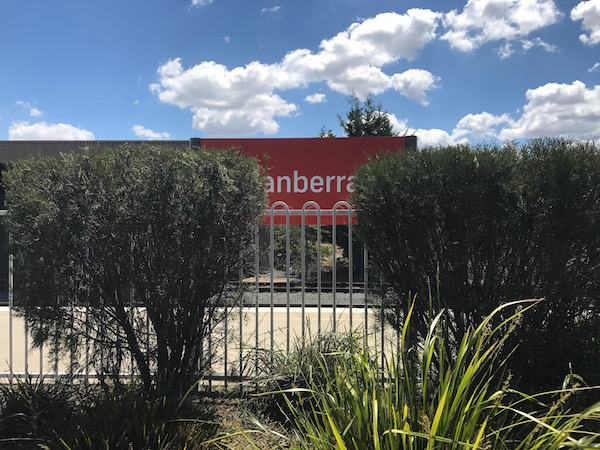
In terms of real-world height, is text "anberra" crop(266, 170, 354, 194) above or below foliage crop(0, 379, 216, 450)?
above

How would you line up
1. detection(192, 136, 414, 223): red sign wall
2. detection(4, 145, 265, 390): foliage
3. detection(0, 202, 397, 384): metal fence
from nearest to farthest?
detection(4, 145, 265, 390): foliage
detection(0, 202, 397, 384): metal fence
detection(192, 136, 414, 223): red sign wall

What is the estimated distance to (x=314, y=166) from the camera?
11.3 m

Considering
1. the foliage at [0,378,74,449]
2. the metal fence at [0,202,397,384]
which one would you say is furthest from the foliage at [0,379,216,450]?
the metal fence at [0,202,397,384]

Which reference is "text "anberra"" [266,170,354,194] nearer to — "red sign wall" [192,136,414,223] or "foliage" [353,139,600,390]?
"red sign wall" [192,136,414,223]

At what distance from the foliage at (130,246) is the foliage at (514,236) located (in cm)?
134

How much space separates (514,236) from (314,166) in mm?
7962

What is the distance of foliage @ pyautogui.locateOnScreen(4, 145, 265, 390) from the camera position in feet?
11.7

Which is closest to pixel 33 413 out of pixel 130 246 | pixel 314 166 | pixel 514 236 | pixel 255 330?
pixel 130 246

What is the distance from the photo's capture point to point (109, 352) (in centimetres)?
393

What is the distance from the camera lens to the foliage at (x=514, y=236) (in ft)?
11.3

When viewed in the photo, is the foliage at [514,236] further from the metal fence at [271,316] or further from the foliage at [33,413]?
the foliage at [33,413]

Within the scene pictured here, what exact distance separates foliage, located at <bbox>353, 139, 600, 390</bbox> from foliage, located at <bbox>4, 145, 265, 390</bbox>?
52.7 inches

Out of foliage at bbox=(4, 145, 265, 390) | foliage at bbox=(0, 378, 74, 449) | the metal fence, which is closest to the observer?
foliage at bbox=(0, 378, 74, 449)

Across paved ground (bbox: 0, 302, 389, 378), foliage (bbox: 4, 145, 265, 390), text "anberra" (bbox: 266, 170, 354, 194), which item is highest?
text "anberra" (bbox: 266, 170, 354, 194)
